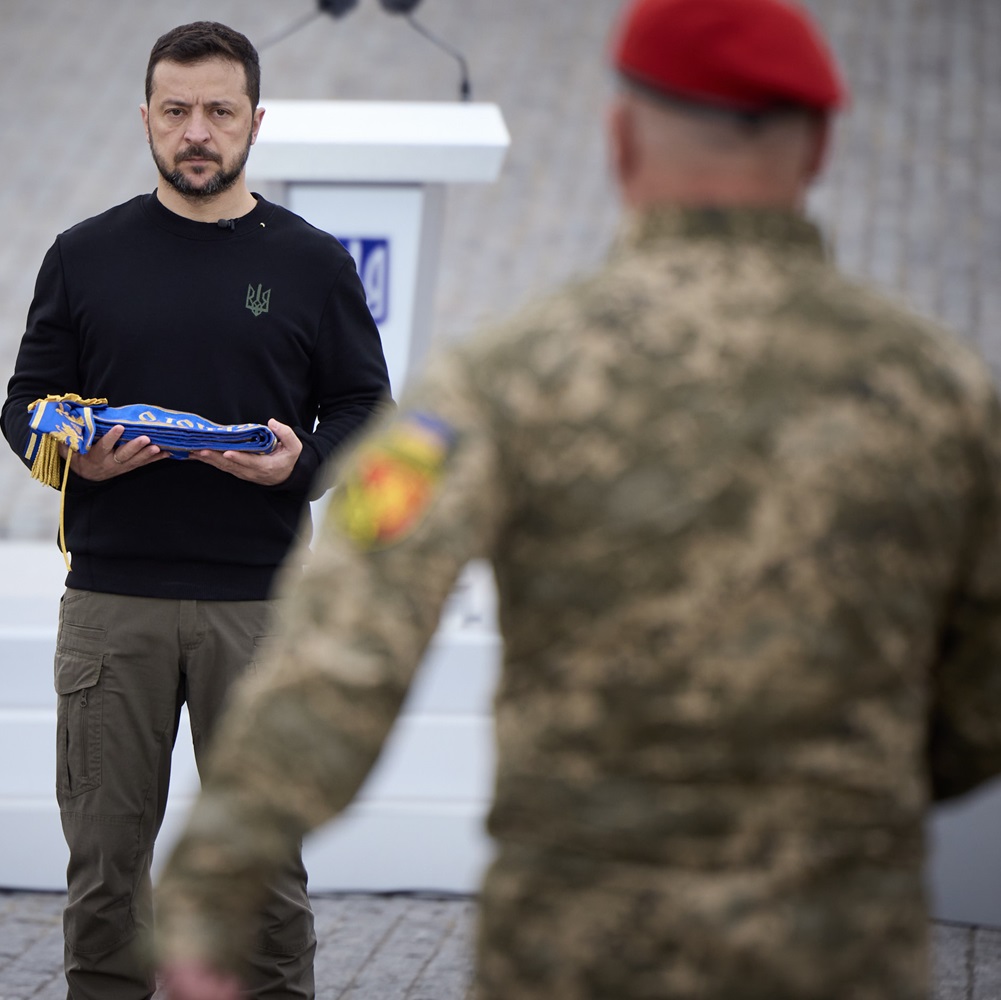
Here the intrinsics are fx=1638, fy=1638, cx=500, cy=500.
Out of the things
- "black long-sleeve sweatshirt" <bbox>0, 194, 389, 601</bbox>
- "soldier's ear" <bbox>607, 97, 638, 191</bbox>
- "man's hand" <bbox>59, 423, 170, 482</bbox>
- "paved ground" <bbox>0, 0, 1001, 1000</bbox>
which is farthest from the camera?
"paved ground" <bbox>0, 0, 1001, 1000</bbox>

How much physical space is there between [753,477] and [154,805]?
6.02 feet

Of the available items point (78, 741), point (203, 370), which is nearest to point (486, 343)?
point (203, 370)

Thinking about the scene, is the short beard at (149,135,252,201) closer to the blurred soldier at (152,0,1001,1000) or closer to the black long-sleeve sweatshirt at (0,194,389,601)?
the black long-sleeve sweatshirt at (0,194,389,601)

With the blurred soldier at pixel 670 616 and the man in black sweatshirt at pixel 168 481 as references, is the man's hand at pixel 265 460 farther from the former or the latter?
the blurred soldier at pixel 670 616

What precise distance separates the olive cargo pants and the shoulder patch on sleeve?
5.10 ft

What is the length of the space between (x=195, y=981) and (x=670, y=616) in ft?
1.57

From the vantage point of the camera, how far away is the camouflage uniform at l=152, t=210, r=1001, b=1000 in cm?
132

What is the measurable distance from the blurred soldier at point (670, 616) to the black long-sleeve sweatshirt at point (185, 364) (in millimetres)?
1486

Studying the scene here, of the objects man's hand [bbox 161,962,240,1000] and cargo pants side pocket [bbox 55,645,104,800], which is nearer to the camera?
man's hand [bbox 161,962,240,1000]

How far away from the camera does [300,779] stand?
1.31m

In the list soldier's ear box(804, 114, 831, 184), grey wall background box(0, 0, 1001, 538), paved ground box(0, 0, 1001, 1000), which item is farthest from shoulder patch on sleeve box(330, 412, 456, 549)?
grey wall background box(0, 0, 1001, 538)

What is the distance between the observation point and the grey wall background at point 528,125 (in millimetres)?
9648

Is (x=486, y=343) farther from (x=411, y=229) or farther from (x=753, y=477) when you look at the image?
(x=411, y=229)

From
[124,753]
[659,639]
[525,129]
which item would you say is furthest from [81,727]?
[525,129]
